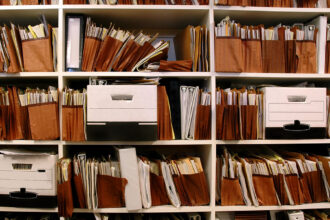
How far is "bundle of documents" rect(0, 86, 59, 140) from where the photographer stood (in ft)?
4.00

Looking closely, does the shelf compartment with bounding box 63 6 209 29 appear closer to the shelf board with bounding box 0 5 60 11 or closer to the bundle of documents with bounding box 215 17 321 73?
the shelf board with bounding box 0 5 60 11

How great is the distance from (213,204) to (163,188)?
0.99 feet

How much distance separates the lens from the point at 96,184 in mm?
1235

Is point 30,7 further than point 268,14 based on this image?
No

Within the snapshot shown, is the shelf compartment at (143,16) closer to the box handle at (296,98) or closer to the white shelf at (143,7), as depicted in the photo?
the white shelf at (143,7)

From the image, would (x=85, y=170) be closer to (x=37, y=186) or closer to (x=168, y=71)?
(x=37, y=186)

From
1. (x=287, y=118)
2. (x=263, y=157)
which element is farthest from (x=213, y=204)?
(x=287, y=118)

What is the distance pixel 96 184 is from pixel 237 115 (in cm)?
88

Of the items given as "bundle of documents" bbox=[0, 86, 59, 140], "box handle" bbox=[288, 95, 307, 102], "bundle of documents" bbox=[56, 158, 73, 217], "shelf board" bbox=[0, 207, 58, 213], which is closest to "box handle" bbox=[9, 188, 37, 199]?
"shelf board" bbox=[0, 207, 58, 213]

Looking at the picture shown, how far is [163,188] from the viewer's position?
50.2 inches

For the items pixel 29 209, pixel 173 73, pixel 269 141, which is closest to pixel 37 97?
pixel 29 209

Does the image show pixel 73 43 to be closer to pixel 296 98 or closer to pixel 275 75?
pixel 275 75

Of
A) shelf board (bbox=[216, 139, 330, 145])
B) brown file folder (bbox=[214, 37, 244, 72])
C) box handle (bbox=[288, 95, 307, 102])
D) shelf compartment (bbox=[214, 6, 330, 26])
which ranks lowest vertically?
shelf board (bbox=[216, 139, 330, 145])

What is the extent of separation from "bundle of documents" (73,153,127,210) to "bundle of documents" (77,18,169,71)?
1.78 ft
